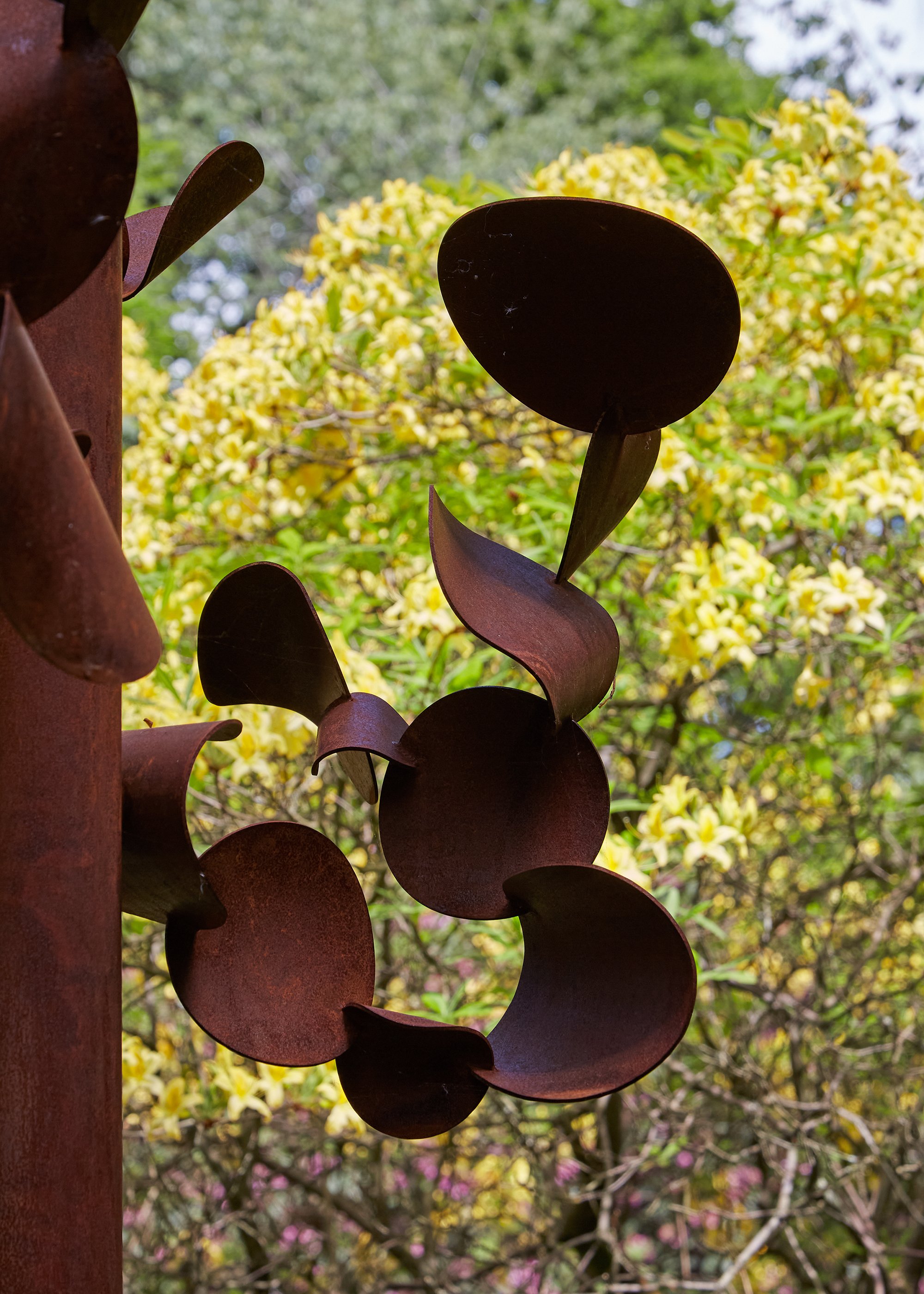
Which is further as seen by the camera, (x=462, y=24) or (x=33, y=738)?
(x=462, y=24)

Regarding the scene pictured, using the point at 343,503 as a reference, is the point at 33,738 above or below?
above

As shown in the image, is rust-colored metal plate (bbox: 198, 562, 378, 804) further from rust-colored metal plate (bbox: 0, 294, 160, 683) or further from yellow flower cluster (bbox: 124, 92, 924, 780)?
yellow flower cluster (bbox: 124, 92, 924, 780)

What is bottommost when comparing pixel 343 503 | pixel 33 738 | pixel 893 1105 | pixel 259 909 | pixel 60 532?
pixel 893 1105

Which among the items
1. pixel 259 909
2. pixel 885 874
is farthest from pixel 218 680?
pixel 885 874

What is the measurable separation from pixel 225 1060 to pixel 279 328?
1.05 meters

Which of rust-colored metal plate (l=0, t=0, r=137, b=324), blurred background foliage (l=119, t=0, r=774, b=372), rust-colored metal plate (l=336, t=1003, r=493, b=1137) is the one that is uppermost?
rust-colored metal plate (l=0, t=0, r=137, b=324)

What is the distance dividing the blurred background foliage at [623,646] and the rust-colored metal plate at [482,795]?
678 millimetres

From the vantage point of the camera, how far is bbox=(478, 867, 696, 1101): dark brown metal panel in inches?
16.5

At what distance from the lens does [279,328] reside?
1.70 meters

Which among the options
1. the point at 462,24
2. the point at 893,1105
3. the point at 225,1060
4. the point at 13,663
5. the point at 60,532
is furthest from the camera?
the point at 462,24

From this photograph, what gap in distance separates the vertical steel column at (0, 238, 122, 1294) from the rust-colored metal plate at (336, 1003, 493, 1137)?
10cm

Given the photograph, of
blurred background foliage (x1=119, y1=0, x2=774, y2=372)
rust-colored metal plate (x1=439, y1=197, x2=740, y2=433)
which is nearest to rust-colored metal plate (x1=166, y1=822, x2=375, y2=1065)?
rust-colored metal plate (x1=439, y1=197, x2=740, y2=433)

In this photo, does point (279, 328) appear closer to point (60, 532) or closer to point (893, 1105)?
point (60, 532)

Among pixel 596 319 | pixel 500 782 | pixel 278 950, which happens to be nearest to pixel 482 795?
pixel 500 782
